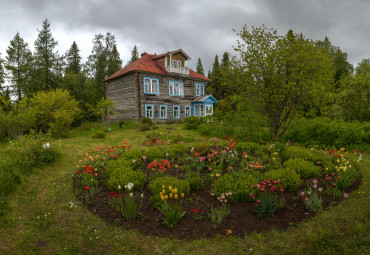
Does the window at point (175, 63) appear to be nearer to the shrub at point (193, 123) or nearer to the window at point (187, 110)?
the window at point (187, 110)

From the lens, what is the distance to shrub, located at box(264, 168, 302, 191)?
4551 millimetres

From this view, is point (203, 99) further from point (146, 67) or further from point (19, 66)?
point (19, 66)

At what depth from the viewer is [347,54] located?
3806 cm

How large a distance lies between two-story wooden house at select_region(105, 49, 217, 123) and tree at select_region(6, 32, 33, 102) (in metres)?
11.3

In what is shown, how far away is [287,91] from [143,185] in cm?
727

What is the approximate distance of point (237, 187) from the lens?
14.3 ft

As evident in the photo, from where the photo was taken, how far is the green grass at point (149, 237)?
2.96 m

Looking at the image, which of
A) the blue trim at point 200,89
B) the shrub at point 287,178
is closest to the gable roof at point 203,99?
the blue trim at point 200,89

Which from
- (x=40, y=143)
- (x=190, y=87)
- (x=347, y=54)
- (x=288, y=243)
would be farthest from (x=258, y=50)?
(x=347, y=54)

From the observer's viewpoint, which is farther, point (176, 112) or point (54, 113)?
point (176, 112)

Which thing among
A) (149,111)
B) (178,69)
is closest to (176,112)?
(149,111)

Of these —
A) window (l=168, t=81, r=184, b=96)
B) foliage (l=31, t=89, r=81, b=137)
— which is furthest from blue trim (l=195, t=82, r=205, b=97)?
foliage (l=31, t=89, r=81, b=137)

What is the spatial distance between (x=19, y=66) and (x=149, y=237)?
32.5m

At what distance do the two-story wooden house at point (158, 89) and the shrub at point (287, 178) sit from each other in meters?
17.2
